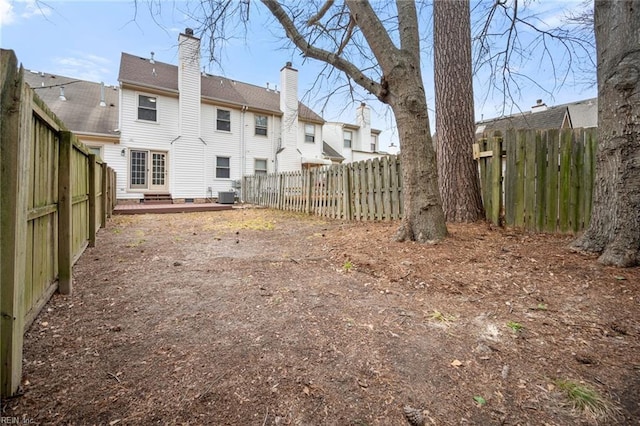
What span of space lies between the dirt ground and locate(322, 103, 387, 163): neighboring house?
17.5 meters

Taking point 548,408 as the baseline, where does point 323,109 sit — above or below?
above

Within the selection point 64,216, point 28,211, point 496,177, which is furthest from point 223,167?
point 28,211

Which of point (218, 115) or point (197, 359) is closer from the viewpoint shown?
point (197, 359)

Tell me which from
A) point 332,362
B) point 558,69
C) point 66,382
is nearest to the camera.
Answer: point 66,382

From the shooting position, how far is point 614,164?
296cm

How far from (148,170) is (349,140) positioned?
1373 cm

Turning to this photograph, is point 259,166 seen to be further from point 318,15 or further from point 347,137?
point 318,15

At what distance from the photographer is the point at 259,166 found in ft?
53.2

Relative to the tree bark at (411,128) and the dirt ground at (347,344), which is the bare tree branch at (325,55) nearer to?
the tree bark at (411,128)

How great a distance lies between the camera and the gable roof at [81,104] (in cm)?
1207

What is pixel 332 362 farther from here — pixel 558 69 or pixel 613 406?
pixel 558 69

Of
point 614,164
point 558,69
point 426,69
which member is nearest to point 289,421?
point 614,164

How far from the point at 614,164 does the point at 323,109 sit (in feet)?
16.9

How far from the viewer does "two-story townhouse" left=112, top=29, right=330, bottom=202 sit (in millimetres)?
12602
